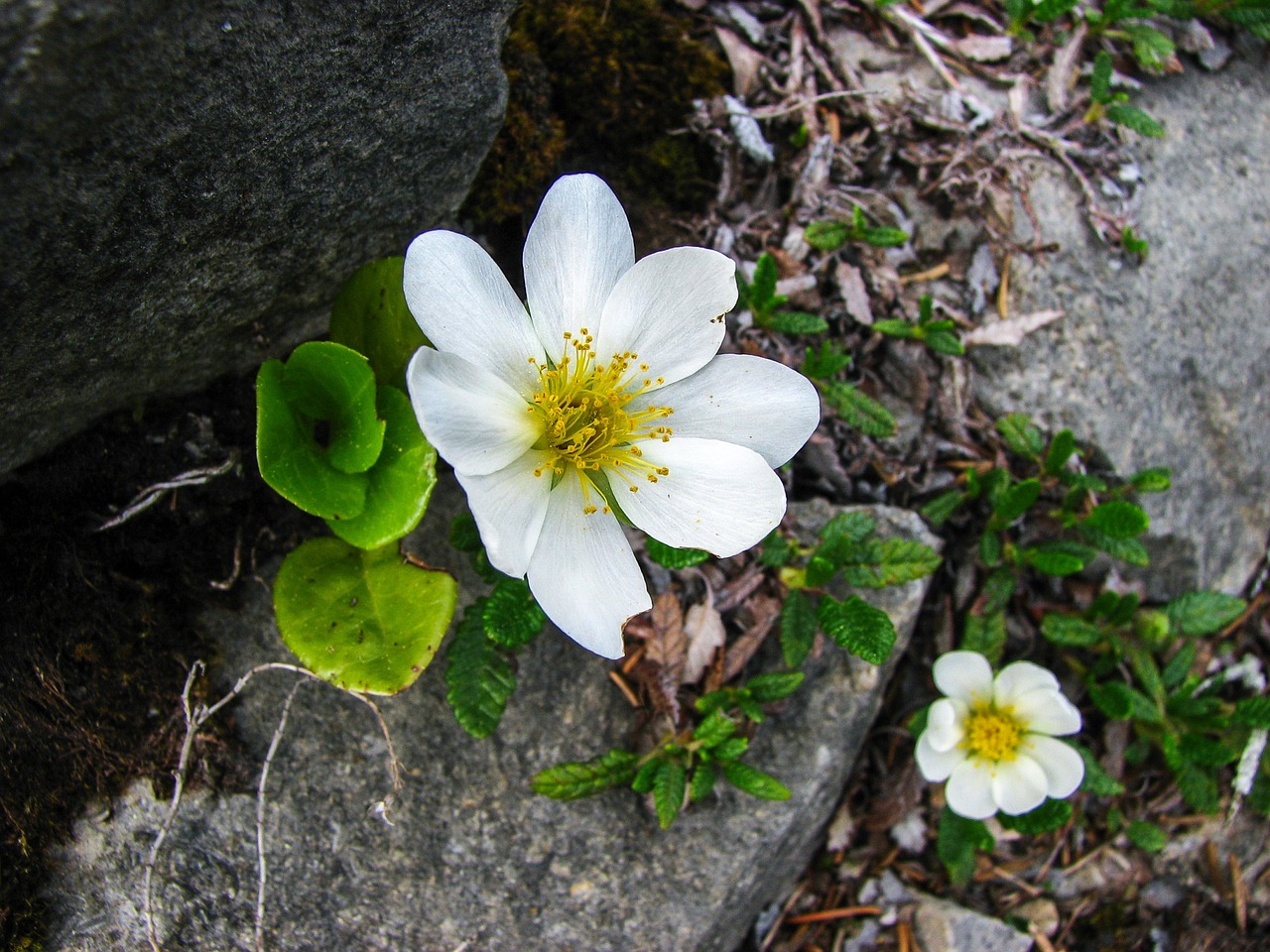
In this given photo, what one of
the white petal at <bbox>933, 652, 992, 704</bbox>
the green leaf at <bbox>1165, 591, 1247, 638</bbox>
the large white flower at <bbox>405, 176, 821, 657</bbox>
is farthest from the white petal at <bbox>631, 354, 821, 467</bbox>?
the green leaf at <bbox>1165, 591, 1247, 638</bbox>

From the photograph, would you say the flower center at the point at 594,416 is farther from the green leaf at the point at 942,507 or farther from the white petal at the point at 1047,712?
the white petal at the point at 1047,712

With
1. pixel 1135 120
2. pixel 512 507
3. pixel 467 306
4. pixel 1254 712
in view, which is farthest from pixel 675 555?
pixel 1135 120

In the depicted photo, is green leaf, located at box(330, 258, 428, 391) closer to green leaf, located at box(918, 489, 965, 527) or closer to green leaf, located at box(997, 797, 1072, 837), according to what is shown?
green leaf, located at box(918, 489, 965, 527)

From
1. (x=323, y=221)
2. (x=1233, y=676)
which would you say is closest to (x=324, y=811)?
(x=323, y=221)

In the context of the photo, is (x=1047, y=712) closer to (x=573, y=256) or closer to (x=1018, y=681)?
(x=1018, y=681)

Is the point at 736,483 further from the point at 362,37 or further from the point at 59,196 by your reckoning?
the point at 59,196

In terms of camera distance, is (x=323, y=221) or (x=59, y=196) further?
(x=323, y=221)
